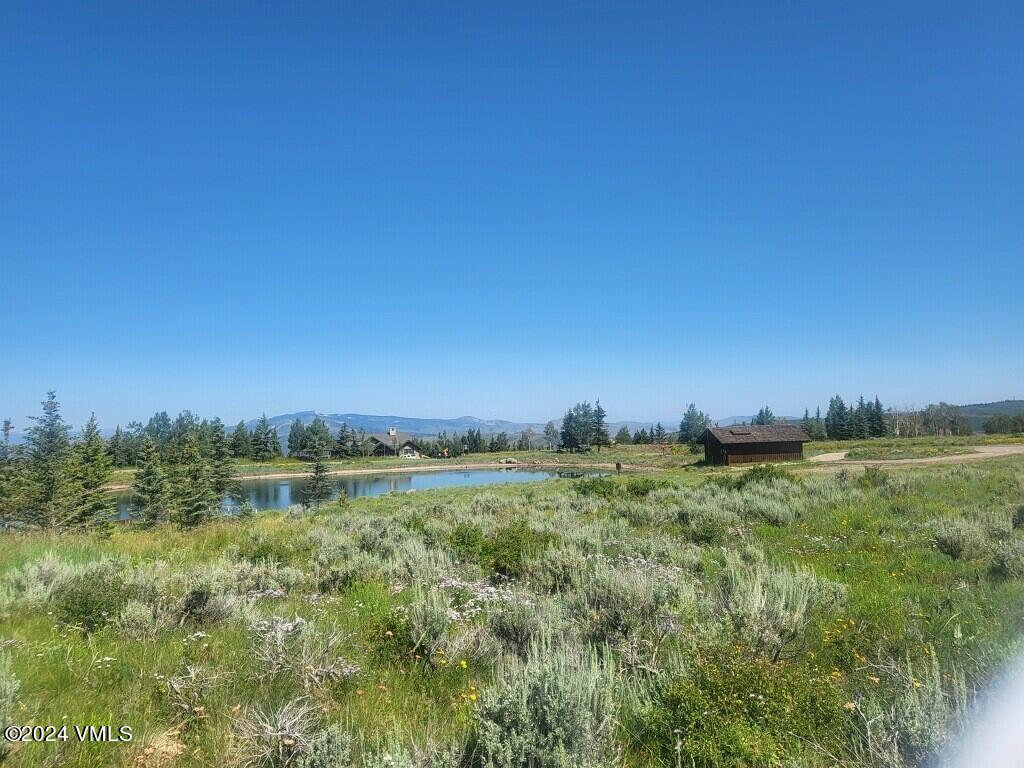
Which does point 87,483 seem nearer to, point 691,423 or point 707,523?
point 707,523

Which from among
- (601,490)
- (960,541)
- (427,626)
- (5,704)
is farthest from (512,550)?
(601,490)

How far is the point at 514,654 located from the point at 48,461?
1716 inches

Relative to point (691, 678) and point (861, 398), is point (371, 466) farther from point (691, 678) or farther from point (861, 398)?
point (691, 678)

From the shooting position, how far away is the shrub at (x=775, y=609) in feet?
14.1

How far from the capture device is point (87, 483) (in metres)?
34.5

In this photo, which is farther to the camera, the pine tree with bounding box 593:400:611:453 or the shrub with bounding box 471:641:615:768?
the pine tree with bounding box 593:400:611:453

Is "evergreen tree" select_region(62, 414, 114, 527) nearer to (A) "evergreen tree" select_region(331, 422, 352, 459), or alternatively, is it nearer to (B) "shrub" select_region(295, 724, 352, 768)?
(B) "shrub" select_region(295, 724, 352, 768)

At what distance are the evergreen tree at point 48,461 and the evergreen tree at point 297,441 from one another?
73.0m

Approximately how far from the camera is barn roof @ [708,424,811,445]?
1893 inches

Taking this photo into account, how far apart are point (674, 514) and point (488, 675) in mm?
10388

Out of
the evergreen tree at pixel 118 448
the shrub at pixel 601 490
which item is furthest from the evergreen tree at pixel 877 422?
the evergreen tree at pixel 118 448

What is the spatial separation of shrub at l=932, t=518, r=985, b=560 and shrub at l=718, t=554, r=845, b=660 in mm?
3933

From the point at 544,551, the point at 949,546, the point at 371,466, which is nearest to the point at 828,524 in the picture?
the point at 949,546

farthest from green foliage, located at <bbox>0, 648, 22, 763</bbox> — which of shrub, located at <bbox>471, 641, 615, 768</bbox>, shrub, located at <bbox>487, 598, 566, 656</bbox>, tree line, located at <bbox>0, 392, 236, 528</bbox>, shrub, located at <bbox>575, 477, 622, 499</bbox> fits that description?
tree line, located at <bbox>0, 392, 236, 528</bbox>
